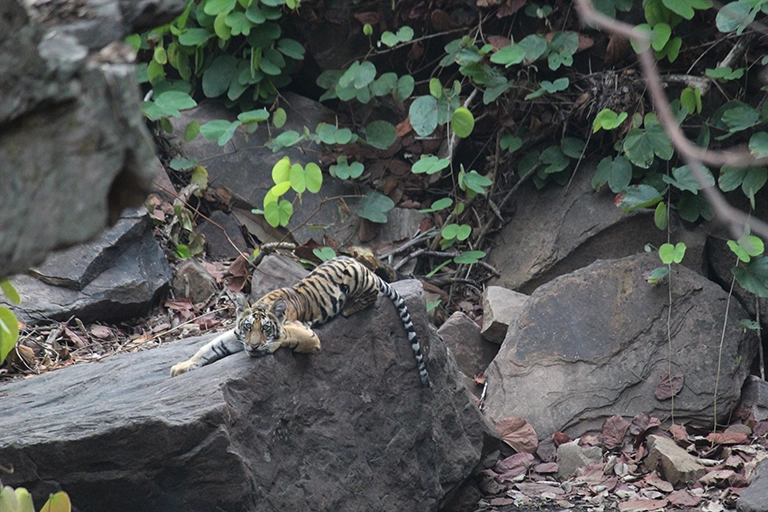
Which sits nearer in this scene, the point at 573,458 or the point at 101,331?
the point at 573,458

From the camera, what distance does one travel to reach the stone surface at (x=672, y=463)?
19.8 ft

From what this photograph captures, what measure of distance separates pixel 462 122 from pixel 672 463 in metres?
3.46

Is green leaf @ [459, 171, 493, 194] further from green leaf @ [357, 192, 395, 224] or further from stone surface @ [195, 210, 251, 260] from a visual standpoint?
stone surface @ [195, 210, 251, 260]

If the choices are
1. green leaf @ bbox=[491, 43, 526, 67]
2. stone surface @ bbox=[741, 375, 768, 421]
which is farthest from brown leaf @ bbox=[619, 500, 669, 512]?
green leaf @ bbox=[491, 43, 526, 67]

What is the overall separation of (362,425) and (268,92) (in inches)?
180

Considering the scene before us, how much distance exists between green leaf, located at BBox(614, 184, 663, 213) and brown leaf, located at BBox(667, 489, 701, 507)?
256cm

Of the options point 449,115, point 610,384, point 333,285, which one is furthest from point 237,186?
point 610,384

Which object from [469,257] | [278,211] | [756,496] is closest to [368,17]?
[278,211]

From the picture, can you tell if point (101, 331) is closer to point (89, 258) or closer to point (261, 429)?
point (89, 258)

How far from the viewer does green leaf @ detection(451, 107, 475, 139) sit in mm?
7727

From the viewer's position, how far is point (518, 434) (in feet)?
22.5

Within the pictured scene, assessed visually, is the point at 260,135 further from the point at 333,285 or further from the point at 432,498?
the point at 432,498

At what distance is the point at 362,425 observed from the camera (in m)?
5.49

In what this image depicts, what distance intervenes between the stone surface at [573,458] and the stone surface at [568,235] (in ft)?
6.83
